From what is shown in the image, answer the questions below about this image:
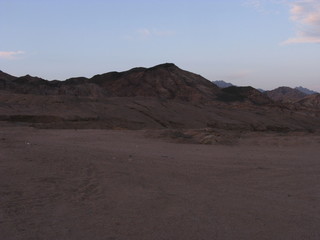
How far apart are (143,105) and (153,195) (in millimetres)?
22017

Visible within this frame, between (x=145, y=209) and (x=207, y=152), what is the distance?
6157 mm

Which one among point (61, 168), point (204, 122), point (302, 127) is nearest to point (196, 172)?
point (61, 168)

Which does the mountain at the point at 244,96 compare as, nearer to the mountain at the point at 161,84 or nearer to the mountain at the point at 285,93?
the mountain at the point at 161,84

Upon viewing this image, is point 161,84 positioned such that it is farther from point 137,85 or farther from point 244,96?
point 244,96

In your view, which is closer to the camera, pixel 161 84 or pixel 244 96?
pixel 244 96

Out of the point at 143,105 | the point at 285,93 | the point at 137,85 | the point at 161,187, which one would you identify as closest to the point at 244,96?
the point at 137,85

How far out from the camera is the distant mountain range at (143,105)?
22.2 m

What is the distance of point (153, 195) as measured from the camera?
6246 millimetres

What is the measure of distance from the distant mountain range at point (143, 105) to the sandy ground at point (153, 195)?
10585 millimetres

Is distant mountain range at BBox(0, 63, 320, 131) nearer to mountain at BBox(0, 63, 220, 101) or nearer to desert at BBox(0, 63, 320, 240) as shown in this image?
mountain at BBox(0, 63, 220, 101)

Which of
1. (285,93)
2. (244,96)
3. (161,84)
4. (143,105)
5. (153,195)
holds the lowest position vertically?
(153,195)

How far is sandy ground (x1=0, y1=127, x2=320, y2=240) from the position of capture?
4781mm

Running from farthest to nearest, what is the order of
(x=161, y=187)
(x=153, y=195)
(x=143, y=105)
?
(x=143, y=105)
(x=161, y=187)
(x=153, y=195)

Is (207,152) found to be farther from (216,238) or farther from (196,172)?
(216,238)
